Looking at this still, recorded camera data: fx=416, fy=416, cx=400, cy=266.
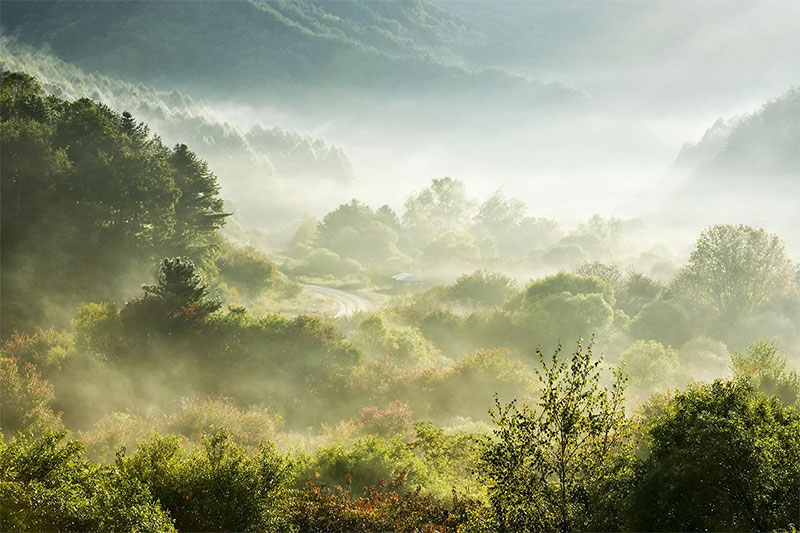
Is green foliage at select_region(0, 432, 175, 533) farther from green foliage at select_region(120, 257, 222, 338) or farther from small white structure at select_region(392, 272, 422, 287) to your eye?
small white structure at select_region(392, 272, 422, 287)

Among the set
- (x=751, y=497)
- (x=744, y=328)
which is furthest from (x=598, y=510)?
(x=744, y=328)

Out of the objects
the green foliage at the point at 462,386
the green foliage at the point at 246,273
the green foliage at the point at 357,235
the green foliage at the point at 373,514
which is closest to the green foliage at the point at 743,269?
the green foliage at the point at 462,386

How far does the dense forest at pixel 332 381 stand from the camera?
392 inches

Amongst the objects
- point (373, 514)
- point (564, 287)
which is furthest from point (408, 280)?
point (373, 514)

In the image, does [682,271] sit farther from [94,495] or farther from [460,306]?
[94,495]

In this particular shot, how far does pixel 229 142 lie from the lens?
141m

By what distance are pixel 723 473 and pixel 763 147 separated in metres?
176

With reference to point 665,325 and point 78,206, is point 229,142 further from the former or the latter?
point 665,325

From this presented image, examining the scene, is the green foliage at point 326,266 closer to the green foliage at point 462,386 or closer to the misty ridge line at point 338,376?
the misty ridge line at point 338,376

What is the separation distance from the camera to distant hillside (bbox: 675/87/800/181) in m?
129

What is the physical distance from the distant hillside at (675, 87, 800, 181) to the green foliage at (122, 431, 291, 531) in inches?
6682

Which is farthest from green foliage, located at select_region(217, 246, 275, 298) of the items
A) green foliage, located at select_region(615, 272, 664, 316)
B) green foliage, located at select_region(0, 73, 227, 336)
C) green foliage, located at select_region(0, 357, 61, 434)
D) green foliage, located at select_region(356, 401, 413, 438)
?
green foliage, located at select_region(615, 272, 664, 316)

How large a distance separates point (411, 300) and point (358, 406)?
26.8 metres

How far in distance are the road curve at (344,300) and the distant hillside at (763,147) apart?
14436 cm
